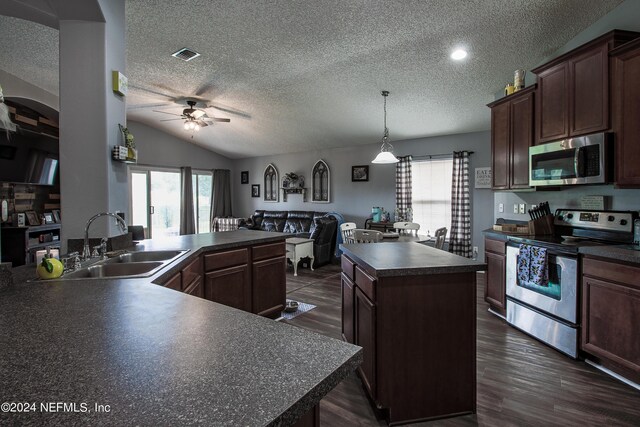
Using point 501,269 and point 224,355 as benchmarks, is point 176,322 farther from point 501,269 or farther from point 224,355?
point 501,269

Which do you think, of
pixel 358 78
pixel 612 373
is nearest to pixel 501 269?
pixel 612 373

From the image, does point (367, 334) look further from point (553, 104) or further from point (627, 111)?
point (553, 104)

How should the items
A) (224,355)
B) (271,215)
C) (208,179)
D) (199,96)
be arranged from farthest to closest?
→ (208,179), (271,215), (199,96), (224,355)

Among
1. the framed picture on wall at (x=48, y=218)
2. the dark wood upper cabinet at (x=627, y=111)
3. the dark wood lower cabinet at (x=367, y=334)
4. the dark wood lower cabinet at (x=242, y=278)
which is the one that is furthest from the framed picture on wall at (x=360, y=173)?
the framed picture on wall at (x=48, y=218)

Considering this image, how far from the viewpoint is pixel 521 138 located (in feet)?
11.1

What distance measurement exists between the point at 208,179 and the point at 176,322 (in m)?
8.24

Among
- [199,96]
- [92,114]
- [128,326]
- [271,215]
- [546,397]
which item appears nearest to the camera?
[128,326]

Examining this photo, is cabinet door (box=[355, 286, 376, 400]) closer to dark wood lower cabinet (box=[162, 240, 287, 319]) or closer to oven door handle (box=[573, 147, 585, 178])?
dark wood lower cabinet (box=[162, 240, 287, 319])

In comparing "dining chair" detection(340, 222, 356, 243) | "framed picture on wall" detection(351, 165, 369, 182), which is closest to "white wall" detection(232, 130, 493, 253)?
"framed picture on wall" detection(351, 165, 369, 182)

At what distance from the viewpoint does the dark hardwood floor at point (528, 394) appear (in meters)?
1.86

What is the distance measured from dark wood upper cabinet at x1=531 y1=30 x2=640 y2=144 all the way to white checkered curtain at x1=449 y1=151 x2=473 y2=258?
87.9 inches

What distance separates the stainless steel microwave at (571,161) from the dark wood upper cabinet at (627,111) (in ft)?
0.33

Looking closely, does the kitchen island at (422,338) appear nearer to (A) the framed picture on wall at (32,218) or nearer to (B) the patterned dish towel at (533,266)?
(B) the patterned dish towel at (533,266)

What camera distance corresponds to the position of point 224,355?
0.79 m
